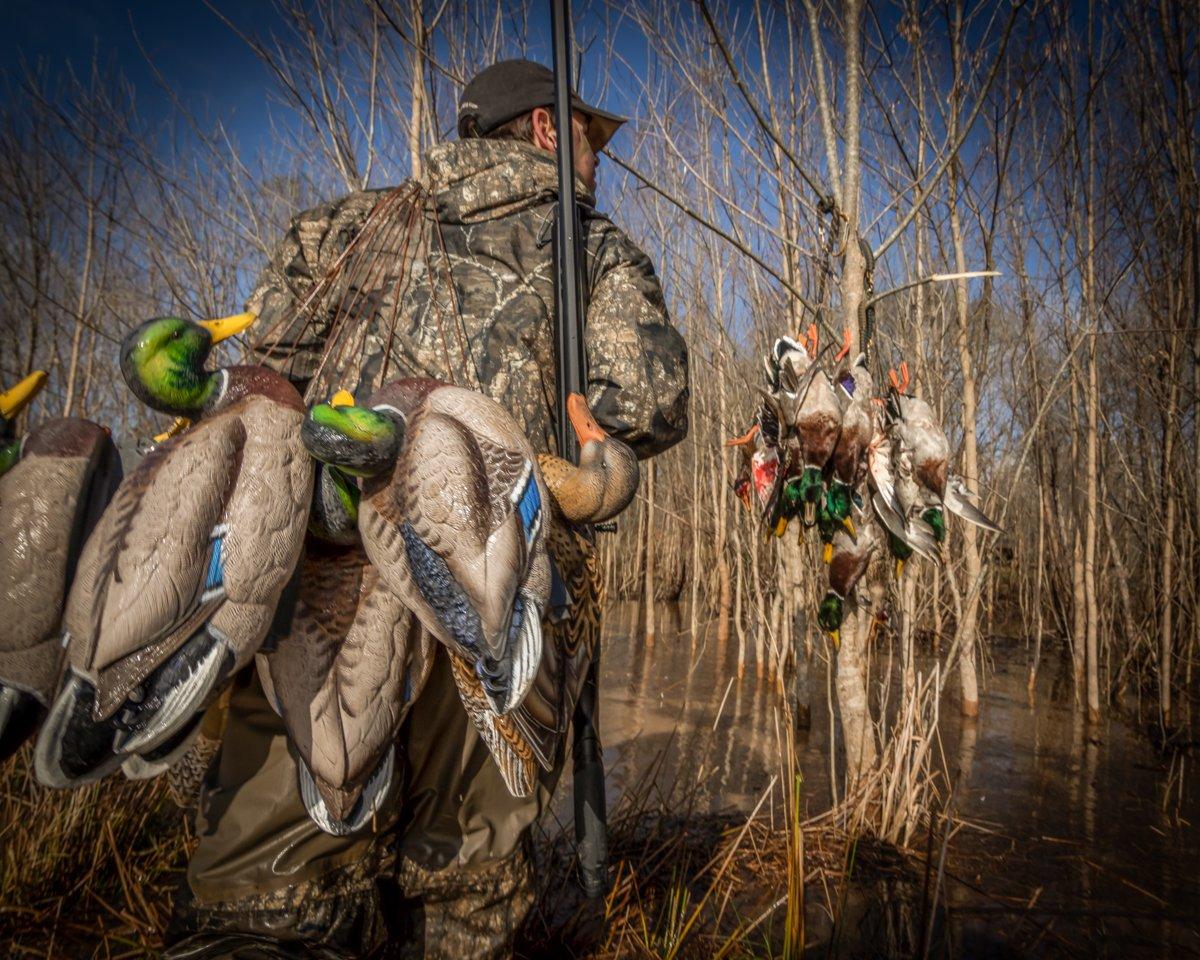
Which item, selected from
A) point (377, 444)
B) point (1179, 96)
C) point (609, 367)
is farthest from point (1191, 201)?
point (377, 444)

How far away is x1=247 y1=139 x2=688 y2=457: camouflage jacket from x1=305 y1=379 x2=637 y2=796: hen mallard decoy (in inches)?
17.8

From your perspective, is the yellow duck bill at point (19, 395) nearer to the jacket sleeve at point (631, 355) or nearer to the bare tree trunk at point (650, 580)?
the jacket sleeve at point (631, 355)

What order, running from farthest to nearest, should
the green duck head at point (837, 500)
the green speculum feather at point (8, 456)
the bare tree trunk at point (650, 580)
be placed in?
the bare tree trunk at point (650, 580), the green duck head at point (837, 500), the green speculum feather at point (8, 456)

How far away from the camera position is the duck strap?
128 cm

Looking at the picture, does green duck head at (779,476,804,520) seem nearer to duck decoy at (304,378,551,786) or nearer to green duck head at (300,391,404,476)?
duck decoy at (304,378,551,786)

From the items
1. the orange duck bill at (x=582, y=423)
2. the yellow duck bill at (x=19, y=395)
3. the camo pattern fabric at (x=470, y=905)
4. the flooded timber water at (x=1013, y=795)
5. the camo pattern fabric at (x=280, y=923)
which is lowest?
the flooded timber water at (x=1013, y=795)

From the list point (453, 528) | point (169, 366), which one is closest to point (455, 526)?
point (453, 528)

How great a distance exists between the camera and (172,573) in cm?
79

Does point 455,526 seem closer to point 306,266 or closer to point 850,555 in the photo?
point 306,266

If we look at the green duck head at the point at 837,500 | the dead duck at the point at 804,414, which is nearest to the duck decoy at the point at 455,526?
the dead duck at the point at 804,414

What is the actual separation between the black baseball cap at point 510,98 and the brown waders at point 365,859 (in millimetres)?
1211

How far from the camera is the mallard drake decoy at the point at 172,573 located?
792 mm

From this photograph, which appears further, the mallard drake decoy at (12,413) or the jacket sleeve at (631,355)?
the jacket sleeve at (631,355)

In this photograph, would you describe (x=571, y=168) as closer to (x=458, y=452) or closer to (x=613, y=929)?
(x=458, y=452)
